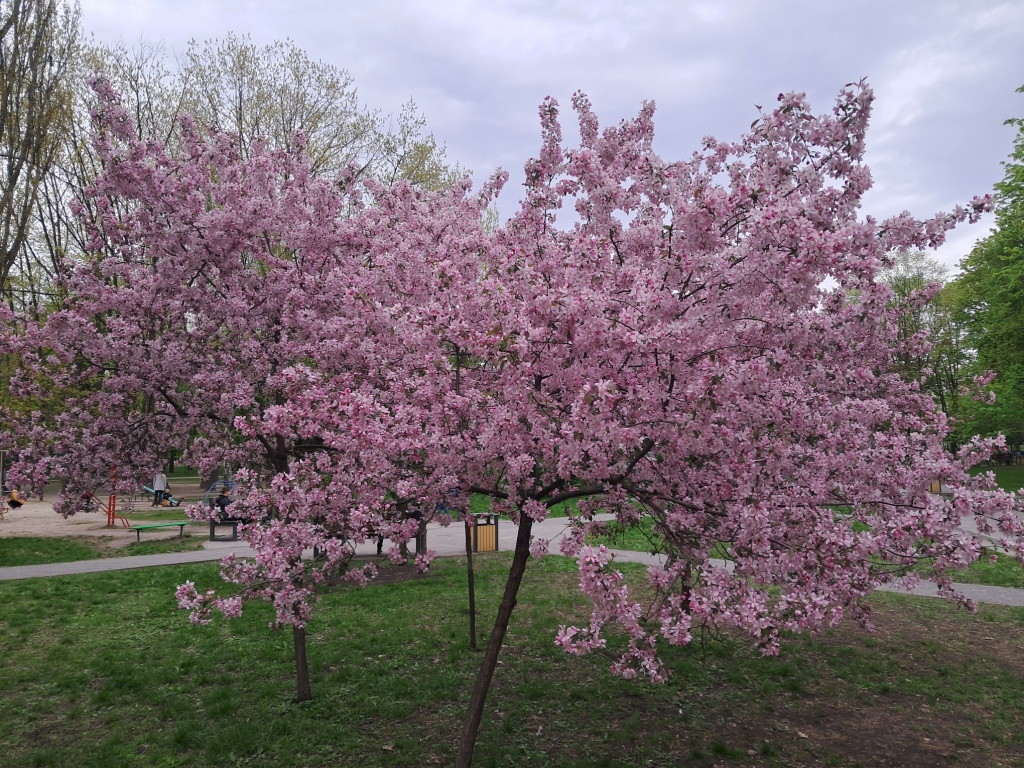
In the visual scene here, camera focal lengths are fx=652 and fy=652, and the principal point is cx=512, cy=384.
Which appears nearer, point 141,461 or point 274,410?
point 274,410

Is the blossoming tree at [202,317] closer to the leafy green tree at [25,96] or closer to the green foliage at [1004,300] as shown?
the leafy green tree at [25,96]

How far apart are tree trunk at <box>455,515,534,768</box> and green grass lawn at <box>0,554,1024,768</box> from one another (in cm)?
65

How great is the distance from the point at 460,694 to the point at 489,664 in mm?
2219

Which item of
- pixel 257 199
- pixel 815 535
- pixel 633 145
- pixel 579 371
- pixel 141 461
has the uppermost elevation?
pixel 633 145

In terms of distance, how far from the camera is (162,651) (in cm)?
831

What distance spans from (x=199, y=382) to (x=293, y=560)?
2.66m

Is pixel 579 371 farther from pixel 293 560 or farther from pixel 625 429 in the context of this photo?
pixel 293 560

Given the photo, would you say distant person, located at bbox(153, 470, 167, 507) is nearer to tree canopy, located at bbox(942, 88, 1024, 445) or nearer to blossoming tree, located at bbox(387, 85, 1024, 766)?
blossoming tree, located at bbox(387, 85, 1024, 766)

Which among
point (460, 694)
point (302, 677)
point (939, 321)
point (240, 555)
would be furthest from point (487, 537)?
point (939, 321)

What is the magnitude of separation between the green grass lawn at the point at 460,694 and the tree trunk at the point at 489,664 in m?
0.65

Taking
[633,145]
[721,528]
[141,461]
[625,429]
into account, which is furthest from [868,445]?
[141,461]

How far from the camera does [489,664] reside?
5.21m

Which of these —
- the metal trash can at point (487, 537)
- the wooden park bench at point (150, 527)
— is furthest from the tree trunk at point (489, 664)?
the wooden park bench at point (150, 527)

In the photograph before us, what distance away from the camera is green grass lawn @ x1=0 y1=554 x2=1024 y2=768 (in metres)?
5.78
